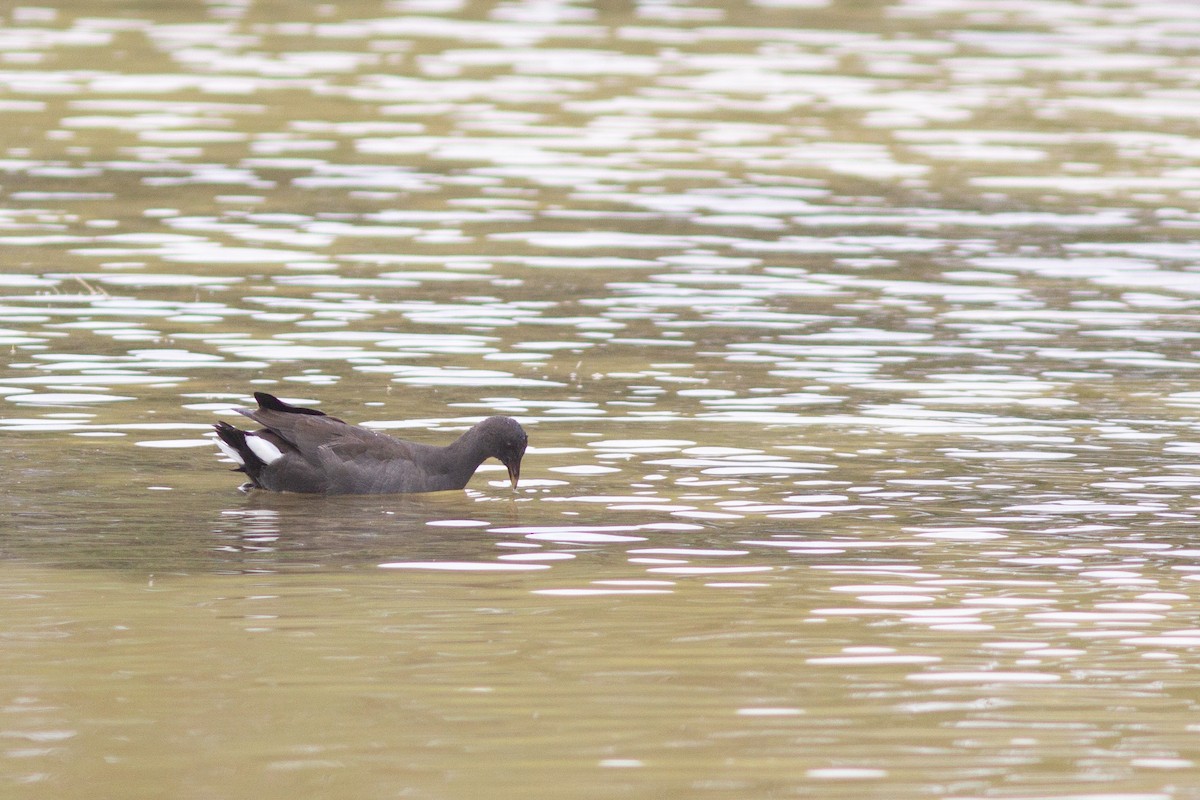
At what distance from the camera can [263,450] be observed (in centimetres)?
1295

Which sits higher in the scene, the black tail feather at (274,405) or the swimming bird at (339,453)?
the black tail feather at (274,405)

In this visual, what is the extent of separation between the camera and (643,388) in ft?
52.8

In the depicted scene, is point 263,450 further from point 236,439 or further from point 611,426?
point 611,426

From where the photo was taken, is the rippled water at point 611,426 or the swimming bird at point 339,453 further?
the swimming bird at point 339,453

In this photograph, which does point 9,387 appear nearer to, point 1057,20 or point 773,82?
point 773,82

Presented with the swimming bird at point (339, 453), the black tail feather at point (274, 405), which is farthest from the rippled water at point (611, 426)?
the black tail feather at point (274, 405)

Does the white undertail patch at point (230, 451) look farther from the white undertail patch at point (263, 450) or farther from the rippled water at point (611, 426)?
the rippled water at point (611, 426)

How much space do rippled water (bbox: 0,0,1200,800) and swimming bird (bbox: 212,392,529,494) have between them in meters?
0.16

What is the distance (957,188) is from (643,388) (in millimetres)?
9561

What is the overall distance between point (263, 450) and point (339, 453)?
0.42 metres

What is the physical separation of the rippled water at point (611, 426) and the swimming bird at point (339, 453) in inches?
6.2

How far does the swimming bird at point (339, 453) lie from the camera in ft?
42.7

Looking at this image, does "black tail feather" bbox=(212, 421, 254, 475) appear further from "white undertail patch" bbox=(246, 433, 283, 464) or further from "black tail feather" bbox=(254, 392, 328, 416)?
"black tail feather" bbox=(254, 392, 328, 416)

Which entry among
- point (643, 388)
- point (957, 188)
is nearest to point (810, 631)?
point (643, 388)
